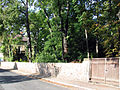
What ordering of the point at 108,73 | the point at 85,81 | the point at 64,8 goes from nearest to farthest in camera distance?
the point at 108,73 < the point at 85,81 < the point at 64,8

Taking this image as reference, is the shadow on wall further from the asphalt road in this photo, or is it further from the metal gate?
the metal gate

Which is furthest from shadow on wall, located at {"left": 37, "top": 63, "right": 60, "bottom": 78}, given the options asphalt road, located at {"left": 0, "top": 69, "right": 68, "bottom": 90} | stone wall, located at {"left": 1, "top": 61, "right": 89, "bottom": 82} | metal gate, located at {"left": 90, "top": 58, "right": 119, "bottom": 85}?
metal gate, located at {"left": 90, "top": 58, "right": 119, "bottom": 85}

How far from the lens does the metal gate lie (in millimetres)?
9828

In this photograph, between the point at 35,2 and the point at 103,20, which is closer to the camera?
the point at 103,20

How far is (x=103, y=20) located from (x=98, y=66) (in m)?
3.79

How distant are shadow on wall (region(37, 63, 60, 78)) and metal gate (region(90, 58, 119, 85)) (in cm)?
508

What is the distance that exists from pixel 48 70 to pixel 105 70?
8222mm

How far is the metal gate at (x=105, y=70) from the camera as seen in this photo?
9828 millimetres

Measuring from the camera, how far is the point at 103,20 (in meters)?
12.1

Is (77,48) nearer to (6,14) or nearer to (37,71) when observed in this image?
(37,71)

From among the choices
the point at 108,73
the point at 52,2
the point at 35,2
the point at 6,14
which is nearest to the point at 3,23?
the point at 6,14

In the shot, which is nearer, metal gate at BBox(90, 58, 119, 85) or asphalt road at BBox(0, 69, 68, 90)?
metal gate at BBox(90, 58, 119, 85)

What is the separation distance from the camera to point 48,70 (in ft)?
56.6

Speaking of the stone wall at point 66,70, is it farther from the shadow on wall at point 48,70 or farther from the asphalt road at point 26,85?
the asphalt road at point 26,85
